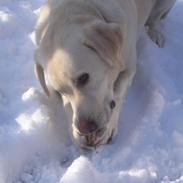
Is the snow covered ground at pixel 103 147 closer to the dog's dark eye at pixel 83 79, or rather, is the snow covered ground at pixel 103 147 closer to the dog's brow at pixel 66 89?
the dog's brow at pixel 66 89

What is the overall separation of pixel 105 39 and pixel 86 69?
0.75 ft

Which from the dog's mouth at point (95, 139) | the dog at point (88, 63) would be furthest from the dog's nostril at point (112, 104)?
the dog's mouth at point (95, 139)

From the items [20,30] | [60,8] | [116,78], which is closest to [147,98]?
[116,78]

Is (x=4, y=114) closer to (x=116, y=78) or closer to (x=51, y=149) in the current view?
(x=51, y=149)

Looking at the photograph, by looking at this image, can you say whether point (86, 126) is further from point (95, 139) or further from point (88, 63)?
point (88, 63)

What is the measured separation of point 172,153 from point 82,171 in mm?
543

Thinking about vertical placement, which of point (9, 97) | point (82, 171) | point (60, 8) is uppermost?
point (60, 8)

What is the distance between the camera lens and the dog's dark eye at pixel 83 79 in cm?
309

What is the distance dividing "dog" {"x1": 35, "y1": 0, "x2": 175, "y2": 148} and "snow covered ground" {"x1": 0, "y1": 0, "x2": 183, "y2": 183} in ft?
0.37

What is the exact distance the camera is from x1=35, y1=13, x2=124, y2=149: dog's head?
3.07 metres

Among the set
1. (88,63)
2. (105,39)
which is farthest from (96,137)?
(105,39)

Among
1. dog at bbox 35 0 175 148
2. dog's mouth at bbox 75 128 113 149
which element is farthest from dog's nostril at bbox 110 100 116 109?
dog's mouth at bbox 75 128 113 149

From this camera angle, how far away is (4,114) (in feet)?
11.5

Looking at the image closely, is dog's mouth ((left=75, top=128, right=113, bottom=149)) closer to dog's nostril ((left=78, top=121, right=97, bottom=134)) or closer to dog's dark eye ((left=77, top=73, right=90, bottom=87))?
dog's nostril ((left=78, top=121, right=97, bottom=134))
